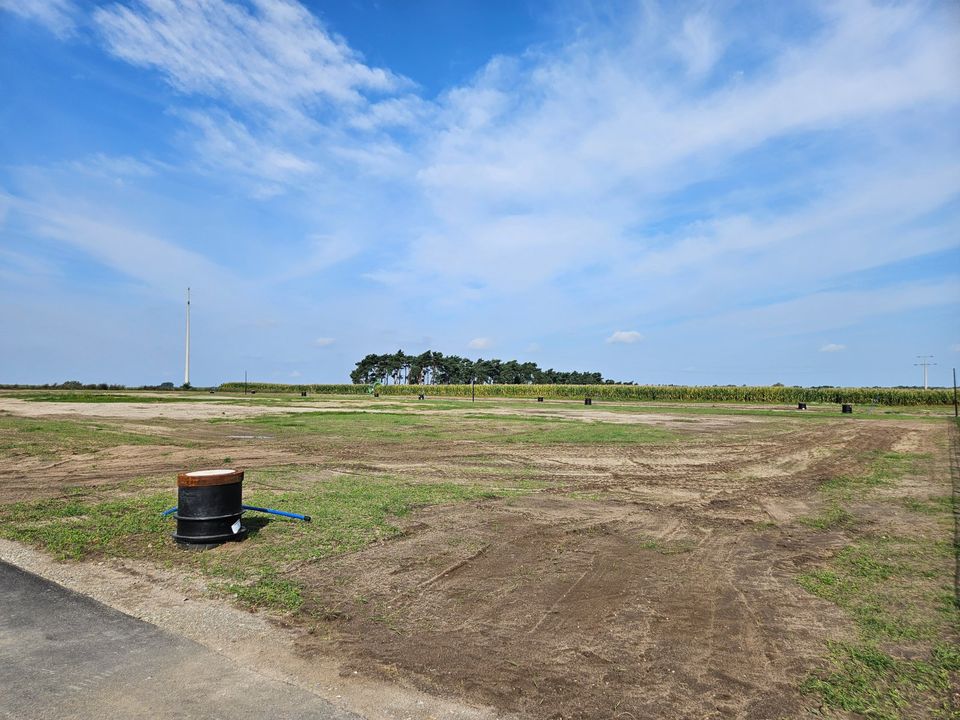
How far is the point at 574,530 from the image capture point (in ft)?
27.6

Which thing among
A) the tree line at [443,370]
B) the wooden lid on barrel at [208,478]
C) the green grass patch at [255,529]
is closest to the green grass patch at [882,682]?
the green grass patch at [255,529]

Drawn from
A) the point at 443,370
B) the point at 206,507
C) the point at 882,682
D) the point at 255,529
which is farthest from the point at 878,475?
the point at 443,370

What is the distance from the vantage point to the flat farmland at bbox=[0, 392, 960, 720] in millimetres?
4121

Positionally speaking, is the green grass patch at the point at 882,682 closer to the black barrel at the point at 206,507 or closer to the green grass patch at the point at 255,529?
the green grass patch at the point at 255,529

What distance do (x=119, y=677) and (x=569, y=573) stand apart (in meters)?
4.27

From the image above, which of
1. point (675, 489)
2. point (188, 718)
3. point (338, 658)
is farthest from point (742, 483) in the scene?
point (188, 718)

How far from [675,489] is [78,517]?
34.3 feet

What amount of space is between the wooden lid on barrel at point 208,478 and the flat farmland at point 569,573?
32.8 inches

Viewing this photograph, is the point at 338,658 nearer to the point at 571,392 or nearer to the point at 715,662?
the point at 715,662

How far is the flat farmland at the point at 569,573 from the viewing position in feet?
13.5

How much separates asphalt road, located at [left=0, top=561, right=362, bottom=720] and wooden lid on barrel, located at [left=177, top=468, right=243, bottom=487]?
6.57 ft

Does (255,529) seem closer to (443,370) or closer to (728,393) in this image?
(728,393)

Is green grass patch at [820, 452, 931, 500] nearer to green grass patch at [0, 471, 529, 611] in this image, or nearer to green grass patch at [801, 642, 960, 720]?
green grass patch at [0, 471, 529, 611]

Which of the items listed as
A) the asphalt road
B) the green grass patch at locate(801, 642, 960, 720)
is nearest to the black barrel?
the asphalt road
